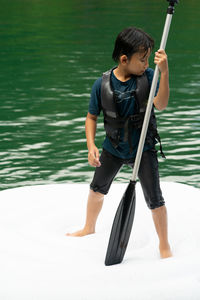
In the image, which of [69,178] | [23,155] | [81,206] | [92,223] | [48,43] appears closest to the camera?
[92,223]

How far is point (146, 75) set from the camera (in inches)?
149

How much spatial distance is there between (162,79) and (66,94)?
21.2 ft

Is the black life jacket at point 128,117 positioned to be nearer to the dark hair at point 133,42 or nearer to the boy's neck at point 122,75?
the boy's neck at point 122,75

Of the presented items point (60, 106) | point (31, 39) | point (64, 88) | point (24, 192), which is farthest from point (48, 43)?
point (24, 192)

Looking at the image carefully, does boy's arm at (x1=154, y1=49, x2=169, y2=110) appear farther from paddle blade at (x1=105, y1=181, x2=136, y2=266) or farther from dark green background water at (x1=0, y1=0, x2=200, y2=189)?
dark green background water at (x1=0, y1=0, x2=200, y2=189)

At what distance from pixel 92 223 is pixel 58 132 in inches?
141

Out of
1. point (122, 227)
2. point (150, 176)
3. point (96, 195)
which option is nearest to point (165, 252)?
point (122, 227)

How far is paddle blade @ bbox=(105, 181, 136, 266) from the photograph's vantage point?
151 inches

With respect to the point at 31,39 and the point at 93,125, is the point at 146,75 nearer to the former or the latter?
the point at 93,125

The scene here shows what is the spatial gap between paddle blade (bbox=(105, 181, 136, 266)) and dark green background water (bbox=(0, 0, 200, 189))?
2.18 metres

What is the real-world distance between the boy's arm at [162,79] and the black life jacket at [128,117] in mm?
89

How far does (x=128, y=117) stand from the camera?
3.77 meters

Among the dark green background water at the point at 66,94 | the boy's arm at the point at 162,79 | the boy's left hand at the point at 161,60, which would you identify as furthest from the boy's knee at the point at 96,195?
the dark green background water at the point at 66,94

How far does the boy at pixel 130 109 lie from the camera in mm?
3703
